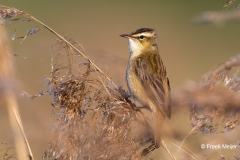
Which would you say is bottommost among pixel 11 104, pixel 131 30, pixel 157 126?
pixel 131 30

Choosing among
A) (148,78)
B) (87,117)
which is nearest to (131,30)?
(148,78)

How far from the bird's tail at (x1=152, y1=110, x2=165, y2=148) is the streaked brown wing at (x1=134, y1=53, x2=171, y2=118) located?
46 millimetres

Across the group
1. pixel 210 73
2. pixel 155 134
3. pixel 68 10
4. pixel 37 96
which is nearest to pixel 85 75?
pixel 37 96

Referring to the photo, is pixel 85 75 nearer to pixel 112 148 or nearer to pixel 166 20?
pixel 112 148

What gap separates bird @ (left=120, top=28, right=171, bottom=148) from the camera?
136 inches

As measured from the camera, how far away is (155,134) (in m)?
2.42

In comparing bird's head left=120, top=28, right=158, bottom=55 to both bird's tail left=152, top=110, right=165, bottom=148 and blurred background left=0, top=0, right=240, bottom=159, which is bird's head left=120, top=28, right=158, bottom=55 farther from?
bird's tail left=152, top=110, right=165, bottom=148

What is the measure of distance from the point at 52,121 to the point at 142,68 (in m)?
1.66

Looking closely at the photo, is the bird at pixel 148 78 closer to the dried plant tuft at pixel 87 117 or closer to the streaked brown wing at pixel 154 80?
the streaked brown wing at pixel 154 80

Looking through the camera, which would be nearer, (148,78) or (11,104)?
(11,104)

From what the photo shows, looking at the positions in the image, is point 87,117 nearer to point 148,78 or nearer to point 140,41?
point 148,78

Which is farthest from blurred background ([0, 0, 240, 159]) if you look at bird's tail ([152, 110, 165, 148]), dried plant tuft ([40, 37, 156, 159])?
bird's tail ([152, 110, 165, 148])

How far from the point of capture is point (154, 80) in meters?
3.76

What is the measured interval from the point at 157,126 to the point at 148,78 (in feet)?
2.89
